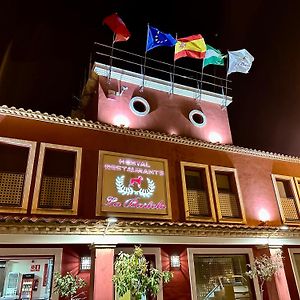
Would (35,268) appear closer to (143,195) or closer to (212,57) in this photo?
(143,195)

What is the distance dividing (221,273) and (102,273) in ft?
17.5

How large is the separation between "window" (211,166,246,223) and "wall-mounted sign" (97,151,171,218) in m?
2.43

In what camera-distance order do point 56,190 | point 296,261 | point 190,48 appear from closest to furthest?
point 56,190 → point 296,261 → point 190,48

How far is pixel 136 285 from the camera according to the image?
24.6ft

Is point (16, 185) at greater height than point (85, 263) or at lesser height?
greater

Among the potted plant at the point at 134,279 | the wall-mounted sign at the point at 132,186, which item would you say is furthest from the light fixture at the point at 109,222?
the potted plant at the point at 134,279

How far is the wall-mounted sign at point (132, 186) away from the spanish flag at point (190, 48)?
5.92 metres

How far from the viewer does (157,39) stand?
45.4 ft

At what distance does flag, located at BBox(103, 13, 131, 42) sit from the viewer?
13.0 m

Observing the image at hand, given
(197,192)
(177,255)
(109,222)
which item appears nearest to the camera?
(109,222)

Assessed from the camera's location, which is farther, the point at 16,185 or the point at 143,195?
the point at 143,195

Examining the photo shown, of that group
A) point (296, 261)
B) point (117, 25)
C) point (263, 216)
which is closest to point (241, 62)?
point (117, 25)

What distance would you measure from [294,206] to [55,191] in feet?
35.7

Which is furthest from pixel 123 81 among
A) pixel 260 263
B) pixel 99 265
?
pixel 260 263
